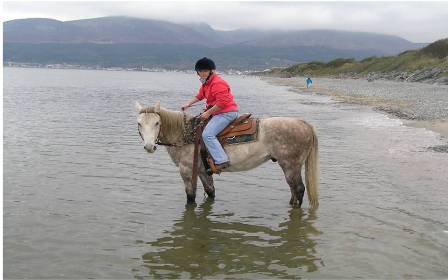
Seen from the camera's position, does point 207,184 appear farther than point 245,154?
Yes

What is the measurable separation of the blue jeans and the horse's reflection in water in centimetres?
126

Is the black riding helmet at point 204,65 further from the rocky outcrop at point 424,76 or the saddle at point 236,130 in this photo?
the rocky outcrop at point 424,76

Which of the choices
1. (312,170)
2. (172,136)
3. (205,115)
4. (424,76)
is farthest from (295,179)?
(424,76)

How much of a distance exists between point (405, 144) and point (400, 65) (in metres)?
81.9

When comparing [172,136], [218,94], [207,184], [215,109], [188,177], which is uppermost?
[218,94]

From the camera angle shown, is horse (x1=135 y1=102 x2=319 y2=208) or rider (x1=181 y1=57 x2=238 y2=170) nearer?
rider (x1=181 y1=57 x2=238 y2=170)

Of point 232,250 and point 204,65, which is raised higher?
point 204,65

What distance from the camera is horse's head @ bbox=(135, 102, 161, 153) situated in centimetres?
935

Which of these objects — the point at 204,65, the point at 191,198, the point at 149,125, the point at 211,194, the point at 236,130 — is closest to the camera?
the point at 149,125

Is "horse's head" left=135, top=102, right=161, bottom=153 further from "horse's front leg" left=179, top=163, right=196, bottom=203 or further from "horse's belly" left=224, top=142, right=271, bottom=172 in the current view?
"horse's belly" left=224, top=142, right=271, bottom=172

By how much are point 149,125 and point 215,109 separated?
4.73 feet

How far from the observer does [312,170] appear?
34.5 feet

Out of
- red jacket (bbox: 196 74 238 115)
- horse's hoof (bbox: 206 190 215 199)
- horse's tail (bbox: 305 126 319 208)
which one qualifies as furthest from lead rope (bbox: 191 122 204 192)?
horse's tail (bbox: 305 126 319 208)

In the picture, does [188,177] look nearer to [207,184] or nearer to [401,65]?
[207,184]
